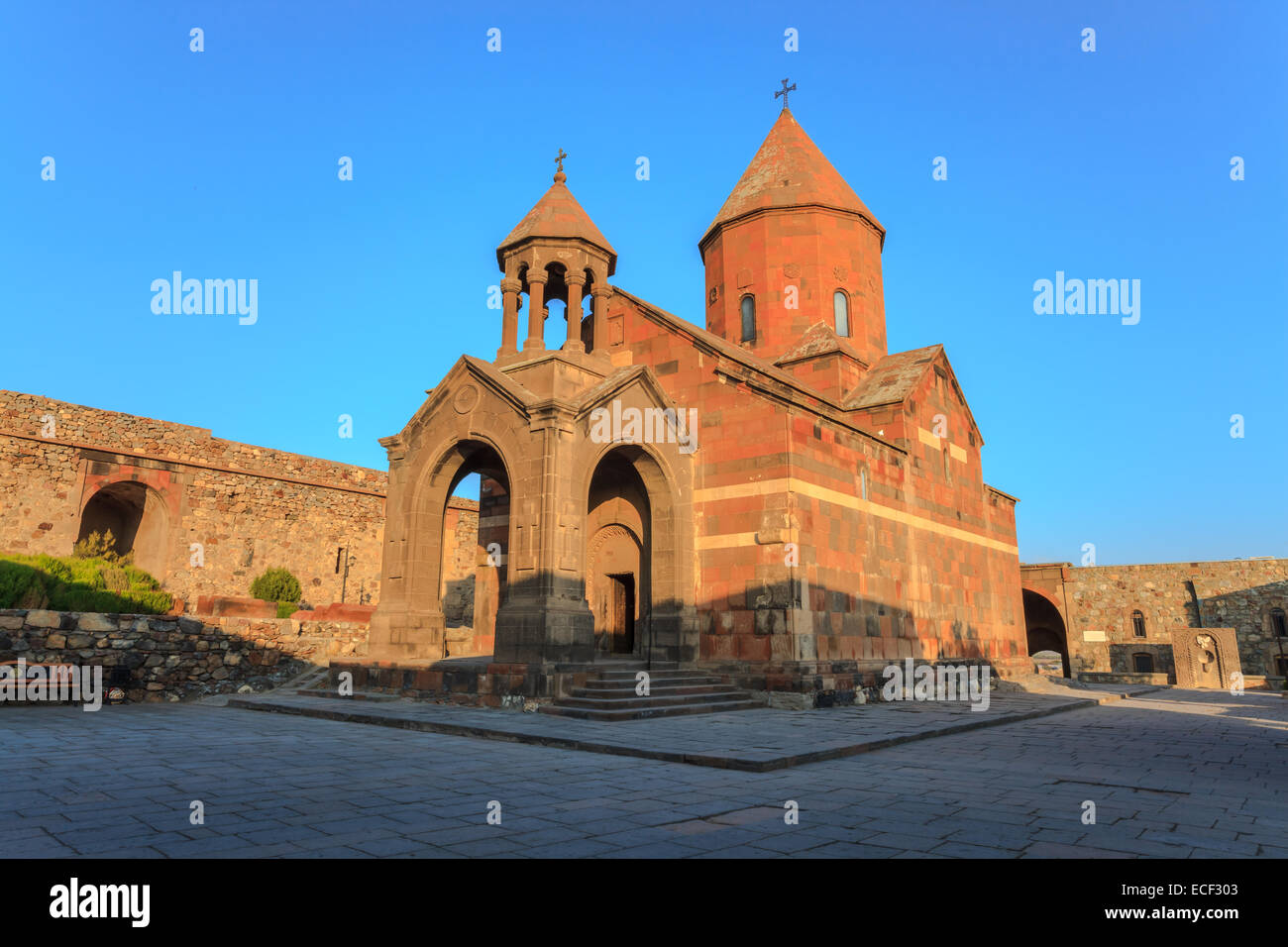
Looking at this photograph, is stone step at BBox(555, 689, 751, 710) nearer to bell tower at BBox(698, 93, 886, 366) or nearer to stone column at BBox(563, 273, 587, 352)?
stone column at BBox(563, 273, 587, 352)

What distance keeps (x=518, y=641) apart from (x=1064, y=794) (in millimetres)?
7872

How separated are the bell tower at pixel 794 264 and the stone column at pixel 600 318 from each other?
6.45 metres

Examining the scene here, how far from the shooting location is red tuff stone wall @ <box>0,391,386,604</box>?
18.5 metres

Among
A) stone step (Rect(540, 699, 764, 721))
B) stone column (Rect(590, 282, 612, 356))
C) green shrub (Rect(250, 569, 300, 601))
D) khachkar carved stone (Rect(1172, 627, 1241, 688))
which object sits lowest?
khachkar carved stone (Rect(1172, 627, 1241, 688))

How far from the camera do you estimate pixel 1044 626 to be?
35.9m

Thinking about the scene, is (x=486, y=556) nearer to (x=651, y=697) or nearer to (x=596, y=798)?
(x=651, y=697)

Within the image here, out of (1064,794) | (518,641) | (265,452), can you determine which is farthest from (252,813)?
(265,452)

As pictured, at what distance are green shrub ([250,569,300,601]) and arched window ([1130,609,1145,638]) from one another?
3278cm

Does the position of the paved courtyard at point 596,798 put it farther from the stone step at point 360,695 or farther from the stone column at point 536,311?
the stone column at point 536,311

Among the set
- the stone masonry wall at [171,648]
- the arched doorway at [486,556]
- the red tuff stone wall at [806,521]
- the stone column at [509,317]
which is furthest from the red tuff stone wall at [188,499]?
the red tuff stone wall at [806,521]

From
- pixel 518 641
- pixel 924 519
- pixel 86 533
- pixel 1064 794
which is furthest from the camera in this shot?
pixel 86 533

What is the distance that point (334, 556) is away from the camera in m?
23.7

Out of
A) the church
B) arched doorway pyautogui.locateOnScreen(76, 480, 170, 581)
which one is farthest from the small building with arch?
arched doorway pyautogui.locateOnScreen(76, 480, 170, 581)
